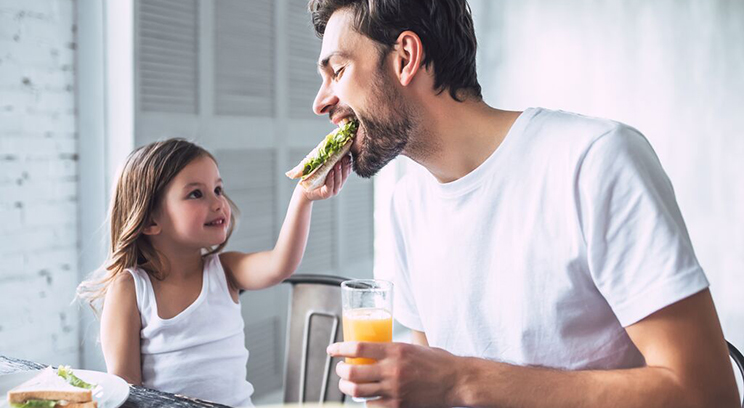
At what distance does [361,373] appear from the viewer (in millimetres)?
1094

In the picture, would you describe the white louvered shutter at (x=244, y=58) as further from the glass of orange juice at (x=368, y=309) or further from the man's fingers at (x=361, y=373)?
the man's fingers at (x=361, y=373)

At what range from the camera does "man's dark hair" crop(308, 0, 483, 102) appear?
1.44 metres

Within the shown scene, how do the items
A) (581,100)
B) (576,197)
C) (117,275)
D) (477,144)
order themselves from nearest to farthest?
(576,197) < (477,144) < (117,275) < (581,100)

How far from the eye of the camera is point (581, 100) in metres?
4.31

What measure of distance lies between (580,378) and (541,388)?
74 mm

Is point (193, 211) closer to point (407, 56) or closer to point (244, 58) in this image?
point (407, 56)

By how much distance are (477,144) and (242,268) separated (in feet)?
3.15

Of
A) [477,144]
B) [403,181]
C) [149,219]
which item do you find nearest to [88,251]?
[149,219]

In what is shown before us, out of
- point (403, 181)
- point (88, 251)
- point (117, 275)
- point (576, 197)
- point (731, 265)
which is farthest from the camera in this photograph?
point (731, 265)

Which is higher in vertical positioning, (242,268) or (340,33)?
(340,33)

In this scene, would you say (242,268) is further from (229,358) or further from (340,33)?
(340,33)

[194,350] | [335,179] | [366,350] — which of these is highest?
[335,179]

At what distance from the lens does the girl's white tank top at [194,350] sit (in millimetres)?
1833

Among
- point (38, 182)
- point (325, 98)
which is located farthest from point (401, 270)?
point (38, 182)
